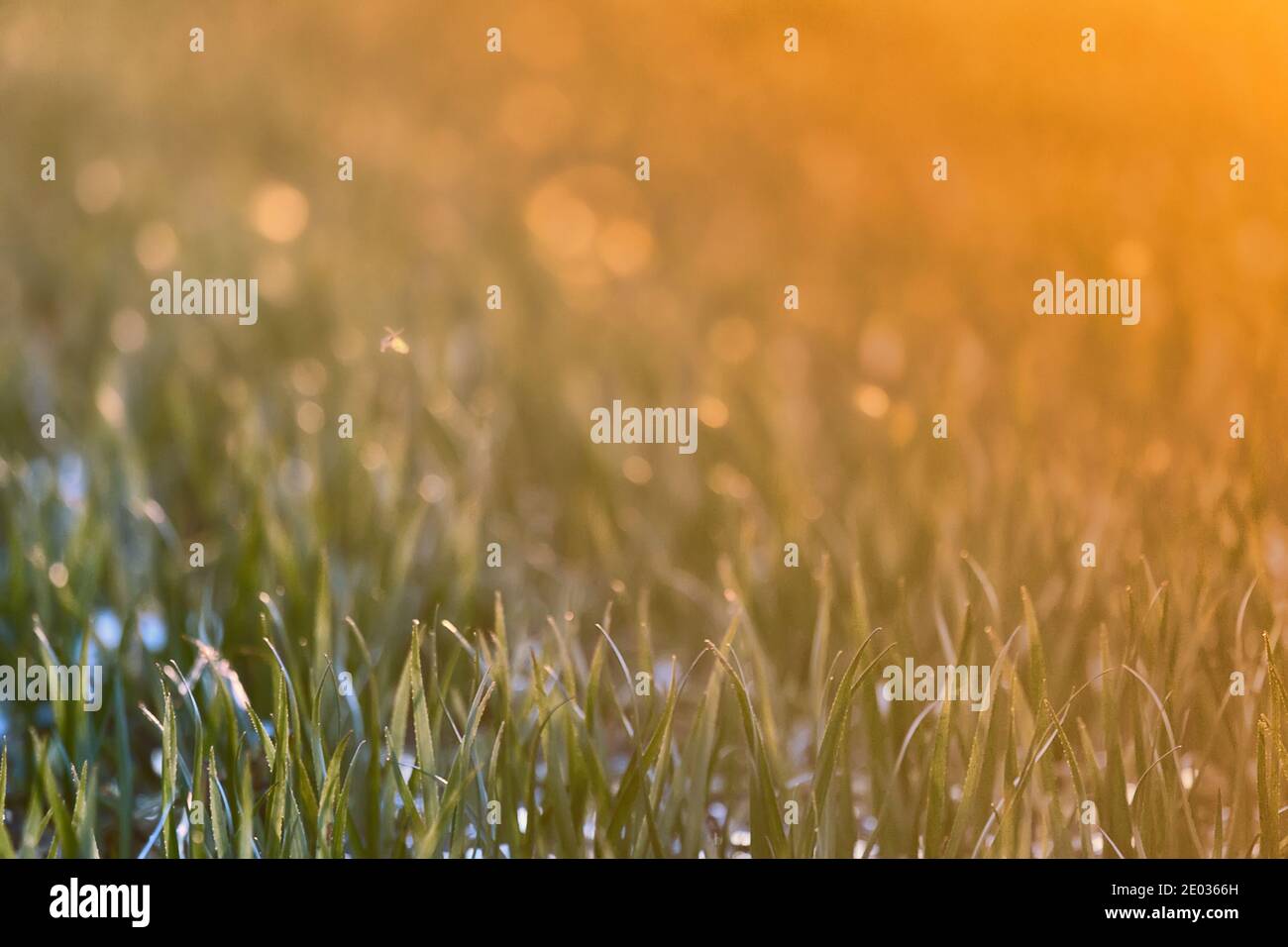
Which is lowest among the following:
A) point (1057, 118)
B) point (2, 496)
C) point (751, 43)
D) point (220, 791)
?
point (220, 791)

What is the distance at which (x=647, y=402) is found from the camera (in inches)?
105

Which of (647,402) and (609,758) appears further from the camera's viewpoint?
(647,402)

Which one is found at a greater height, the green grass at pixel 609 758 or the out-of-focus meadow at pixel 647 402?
the out-of-focus meadow at pixel 647 402

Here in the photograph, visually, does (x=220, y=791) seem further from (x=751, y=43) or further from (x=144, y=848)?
(x=751, y=43)

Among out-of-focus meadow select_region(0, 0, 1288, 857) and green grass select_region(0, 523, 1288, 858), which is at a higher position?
out-of-focus meadow select_region(0, 0, 1288, 857)

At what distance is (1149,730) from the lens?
7.03 feet

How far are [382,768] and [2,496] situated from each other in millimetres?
1145

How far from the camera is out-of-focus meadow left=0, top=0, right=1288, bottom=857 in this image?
2.07 metres

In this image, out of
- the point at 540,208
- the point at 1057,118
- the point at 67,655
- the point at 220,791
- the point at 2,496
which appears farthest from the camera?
the point at 540,208

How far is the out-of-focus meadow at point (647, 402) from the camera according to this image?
2.07 metres

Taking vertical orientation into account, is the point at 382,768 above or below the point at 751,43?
below

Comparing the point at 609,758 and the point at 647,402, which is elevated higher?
the point at 647,402

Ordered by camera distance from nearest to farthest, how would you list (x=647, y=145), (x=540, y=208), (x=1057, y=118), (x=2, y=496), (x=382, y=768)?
1. (x=382, y=768)
2. (x=2, y=496)
3. (x=1057, y=118)
4. (x=647, y=145)
5. (x=540, y=208)
